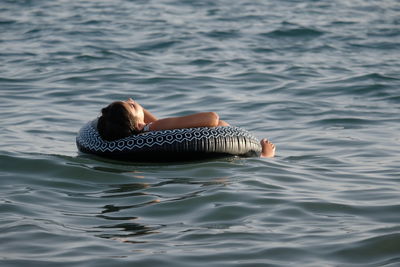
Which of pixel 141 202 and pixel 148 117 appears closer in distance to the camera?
pixel 141 202

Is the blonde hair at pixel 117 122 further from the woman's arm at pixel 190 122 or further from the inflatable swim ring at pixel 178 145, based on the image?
the woman's arm at pixel 190 122

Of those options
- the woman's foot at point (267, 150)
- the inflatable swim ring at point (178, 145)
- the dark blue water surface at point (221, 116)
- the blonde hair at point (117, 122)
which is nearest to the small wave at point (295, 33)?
the dark blue water surface at point (221, 116)

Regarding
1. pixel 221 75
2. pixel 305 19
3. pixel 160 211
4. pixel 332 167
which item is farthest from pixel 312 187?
pixel 305 19

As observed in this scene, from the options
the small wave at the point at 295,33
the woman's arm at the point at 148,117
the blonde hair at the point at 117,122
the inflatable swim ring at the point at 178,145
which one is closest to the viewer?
the inflatable swim ring at the point at 178,145

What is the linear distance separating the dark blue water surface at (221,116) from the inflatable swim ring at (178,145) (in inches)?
4.6

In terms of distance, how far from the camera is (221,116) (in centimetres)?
1144

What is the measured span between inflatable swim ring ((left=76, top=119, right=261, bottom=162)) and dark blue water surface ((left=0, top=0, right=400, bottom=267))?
117 millimetres

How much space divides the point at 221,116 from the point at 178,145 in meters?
3.67

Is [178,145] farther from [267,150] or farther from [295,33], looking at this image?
[295,33]

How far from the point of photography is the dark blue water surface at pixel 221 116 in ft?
18.4

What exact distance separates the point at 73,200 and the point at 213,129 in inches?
72.5

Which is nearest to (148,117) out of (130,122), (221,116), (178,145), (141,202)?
(130,122)

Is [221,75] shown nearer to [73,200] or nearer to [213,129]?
[213,129]

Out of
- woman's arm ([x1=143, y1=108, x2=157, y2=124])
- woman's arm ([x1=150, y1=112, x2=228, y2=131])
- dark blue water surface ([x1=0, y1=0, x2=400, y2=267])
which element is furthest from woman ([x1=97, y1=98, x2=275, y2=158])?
woman's arm ([x1=143, y1=108, x2=157, y2=124])
